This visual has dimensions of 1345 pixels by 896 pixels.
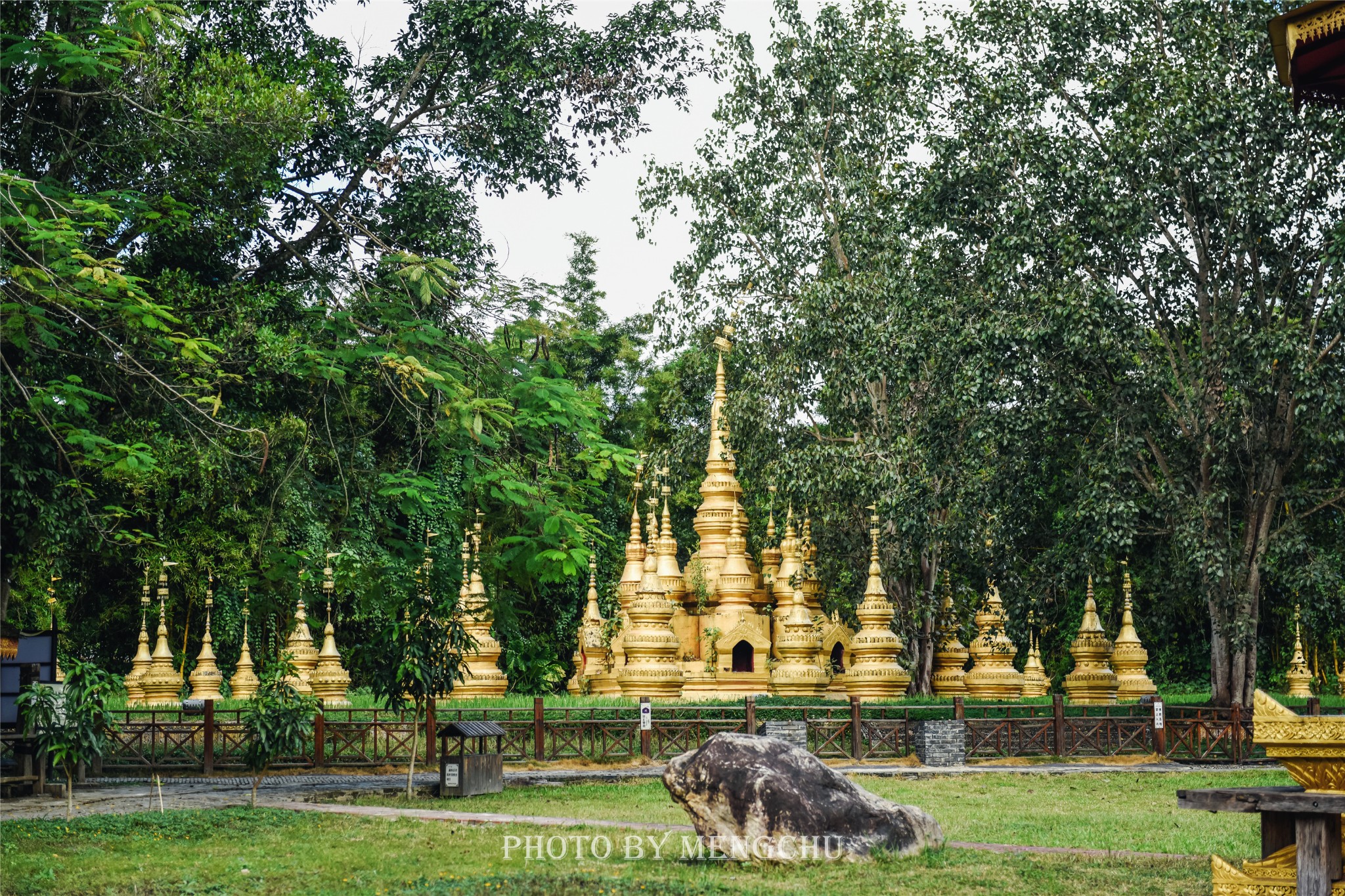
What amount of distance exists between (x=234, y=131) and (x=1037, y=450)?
15786 millimetres

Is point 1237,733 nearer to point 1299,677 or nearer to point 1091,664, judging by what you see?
point 1091,664

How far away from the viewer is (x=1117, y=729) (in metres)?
26.8

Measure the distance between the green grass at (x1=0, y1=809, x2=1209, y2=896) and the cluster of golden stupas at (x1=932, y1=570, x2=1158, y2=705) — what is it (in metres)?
20.0

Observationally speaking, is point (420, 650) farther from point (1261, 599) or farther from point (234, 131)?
point (1261, 599)

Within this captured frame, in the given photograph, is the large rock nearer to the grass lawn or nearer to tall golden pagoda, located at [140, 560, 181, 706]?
the grass lawn

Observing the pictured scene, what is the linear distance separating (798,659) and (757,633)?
1632mm

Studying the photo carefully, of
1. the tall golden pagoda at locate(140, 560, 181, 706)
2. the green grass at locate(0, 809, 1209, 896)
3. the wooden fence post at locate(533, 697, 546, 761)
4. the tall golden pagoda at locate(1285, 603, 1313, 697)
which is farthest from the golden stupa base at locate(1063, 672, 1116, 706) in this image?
the green grass at locate(0, 809, 1209, 896)

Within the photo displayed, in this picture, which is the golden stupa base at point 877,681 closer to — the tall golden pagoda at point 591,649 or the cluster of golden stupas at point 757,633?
the cluster of golden stupas at point 757,633

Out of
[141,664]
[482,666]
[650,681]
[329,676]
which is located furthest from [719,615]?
[141,664]

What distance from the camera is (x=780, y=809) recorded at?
41.0 feet

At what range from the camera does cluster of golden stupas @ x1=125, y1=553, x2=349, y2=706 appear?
1294 inches

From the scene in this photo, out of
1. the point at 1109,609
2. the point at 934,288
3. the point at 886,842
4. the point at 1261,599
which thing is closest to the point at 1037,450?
the point at 934,288

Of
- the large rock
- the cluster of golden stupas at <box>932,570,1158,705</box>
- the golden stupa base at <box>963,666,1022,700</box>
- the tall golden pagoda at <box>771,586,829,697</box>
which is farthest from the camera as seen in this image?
the golden stupa base at <box>963,666,1022,700</box>

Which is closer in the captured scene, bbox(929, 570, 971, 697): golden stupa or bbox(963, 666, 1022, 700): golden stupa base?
bbox(963, 666, 1022, 700): golden stupa base
